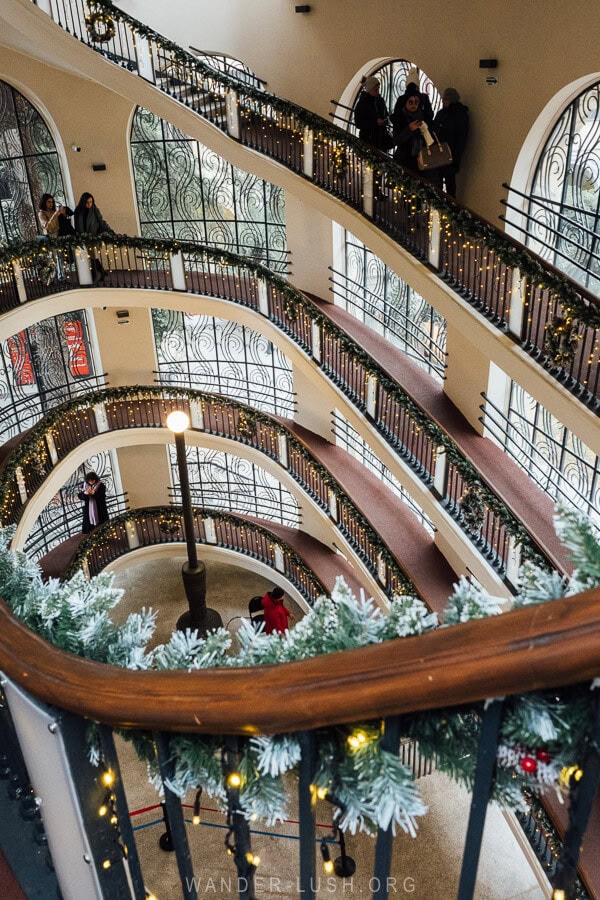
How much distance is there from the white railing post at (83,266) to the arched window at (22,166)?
104 inches

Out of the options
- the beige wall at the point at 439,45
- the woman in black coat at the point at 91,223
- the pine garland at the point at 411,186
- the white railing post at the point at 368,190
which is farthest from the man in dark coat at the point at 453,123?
the woman in black coat at the point at 91,223

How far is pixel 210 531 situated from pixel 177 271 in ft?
21.4

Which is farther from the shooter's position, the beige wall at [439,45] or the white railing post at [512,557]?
the white railing post at [512,557]

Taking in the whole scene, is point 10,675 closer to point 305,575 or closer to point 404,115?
point 404,115

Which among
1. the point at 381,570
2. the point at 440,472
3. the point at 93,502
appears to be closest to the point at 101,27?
the point at 440,472

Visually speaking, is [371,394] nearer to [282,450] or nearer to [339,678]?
[282,450]

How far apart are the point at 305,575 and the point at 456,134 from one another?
9904 mm

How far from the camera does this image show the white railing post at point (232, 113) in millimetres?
12570

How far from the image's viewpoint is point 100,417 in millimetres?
17344

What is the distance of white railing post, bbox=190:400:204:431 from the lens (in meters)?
17.5

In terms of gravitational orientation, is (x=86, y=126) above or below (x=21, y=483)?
above

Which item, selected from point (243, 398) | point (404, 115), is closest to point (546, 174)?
point (404, 115)

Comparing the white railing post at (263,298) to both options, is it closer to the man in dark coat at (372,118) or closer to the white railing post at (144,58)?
the man in dark coat at (372,118)

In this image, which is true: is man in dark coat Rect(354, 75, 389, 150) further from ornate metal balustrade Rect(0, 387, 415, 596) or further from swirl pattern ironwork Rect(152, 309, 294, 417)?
swirl pattern ironwork Rect(152, 309, 294, 417)
